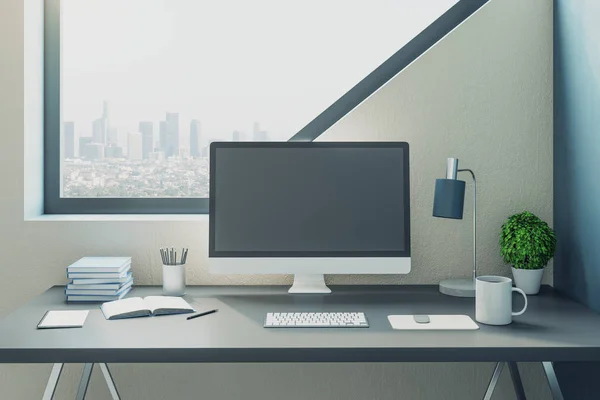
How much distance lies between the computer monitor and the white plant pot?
15.1 inches

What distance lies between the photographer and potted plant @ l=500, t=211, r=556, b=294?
207 cm

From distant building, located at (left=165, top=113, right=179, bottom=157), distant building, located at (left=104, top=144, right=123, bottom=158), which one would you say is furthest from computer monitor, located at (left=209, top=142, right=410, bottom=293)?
distant building, located at (left=104, top=144, right=123, bottom=158)

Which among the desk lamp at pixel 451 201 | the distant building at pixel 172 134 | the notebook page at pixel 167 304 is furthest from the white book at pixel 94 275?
the desk lamp at pixel 451 201

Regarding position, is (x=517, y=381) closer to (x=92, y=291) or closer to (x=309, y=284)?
(x=309, y=284)

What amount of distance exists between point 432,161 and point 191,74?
3.16 ft

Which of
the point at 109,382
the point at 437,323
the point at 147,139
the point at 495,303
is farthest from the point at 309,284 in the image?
the point at 147,139

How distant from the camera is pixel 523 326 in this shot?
66.1 inches

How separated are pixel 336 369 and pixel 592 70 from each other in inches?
51.2

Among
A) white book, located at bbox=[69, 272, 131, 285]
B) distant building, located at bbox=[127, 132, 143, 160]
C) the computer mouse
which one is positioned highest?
distant building, located at bbox=[127, 132, 143, 160]

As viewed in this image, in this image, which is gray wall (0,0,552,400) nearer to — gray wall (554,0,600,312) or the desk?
gray wall (554,0,600,312)

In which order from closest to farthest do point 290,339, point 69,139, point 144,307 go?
point 290,339 → point 144,307 → point 69,139

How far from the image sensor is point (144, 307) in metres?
1.83

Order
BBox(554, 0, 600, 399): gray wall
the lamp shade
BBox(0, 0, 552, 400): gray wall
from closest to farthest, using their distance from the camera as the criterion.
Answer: BBox(554, 0, 600, 399): gray wall → the lamp shade → BBox(0, 0, 552, 400): gray wall

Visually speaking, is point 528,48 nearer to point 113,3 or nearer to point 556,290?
point 556,290
